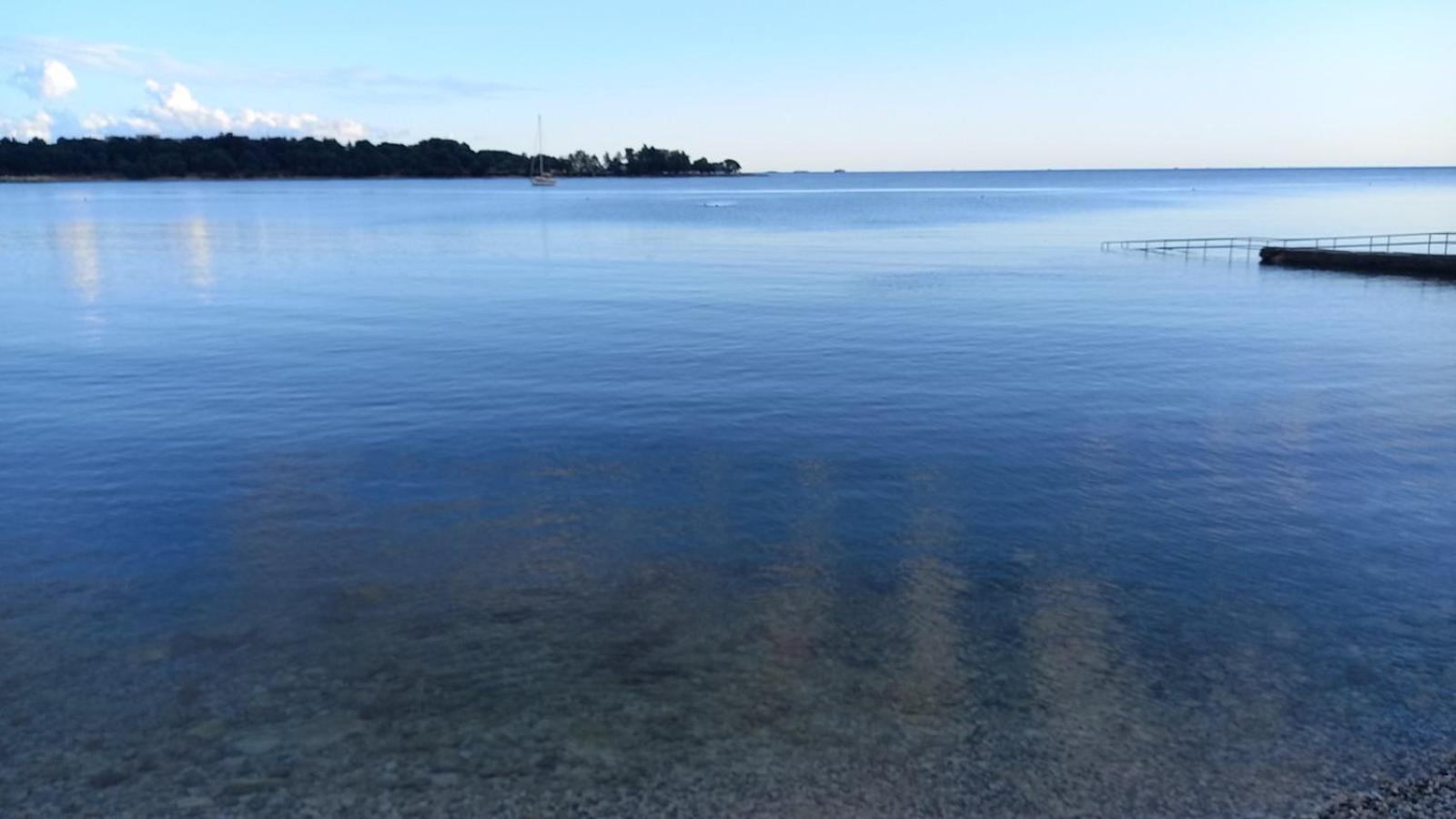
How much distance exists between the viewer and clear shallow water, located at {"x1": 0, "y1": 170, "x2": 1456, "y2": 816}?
32.3ft

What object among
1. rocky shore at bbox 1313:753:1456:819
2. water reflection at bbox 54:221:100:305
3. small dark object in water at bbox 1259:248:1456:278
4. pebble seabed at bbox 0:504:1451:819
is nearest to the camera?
rocky shore at bbox 1313:753:1456:819

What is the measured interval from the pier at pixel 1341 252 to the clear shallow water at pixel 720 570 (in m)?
21.7

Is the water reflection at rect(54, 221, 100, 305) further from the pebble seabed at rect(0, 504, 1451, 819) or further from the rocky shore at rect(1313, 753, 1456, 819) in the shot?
the rocky shore at rect(1313, 753, 1456, 819)

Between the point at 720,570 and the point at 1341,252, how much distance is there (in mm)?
52338

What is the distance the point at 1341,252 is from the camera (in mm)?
55656

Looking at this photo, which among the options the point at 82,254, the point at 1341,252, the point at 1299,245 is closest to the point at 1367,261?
the point at 1341,252

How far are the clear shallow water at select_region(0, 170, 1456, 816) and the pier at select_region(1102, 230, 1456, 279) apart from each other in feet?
71.2

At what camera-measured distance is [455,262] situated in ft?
191

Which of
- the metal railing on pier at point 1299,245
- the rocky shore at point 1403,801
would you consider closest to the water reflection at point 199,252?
the rocky shore at point 1403,801

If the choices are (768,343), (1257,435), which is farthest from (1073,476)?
(768,343)

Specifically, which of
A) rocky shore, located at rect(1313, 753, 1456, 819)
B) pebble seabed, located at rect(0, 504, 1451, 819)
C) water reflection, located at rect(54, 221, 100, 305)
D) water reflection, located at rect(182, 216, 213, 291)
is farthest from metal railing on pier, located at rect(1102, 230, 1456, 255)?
rocky shore, located at rect(1313, 753, 1456, 819)

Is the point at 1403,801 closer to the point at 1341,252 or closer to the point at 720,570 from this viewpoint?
the point at 720,570

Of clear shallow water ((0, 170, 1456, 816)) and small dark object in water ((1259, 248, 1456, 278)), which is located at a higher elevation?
small dark object in water ((1259, 248, 1456, 278))

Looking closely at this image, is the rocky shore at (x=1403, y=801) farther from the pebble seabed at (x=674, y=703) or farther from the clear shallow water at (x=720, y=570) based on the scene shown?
the clear shallow water at (x=720, y=570)
